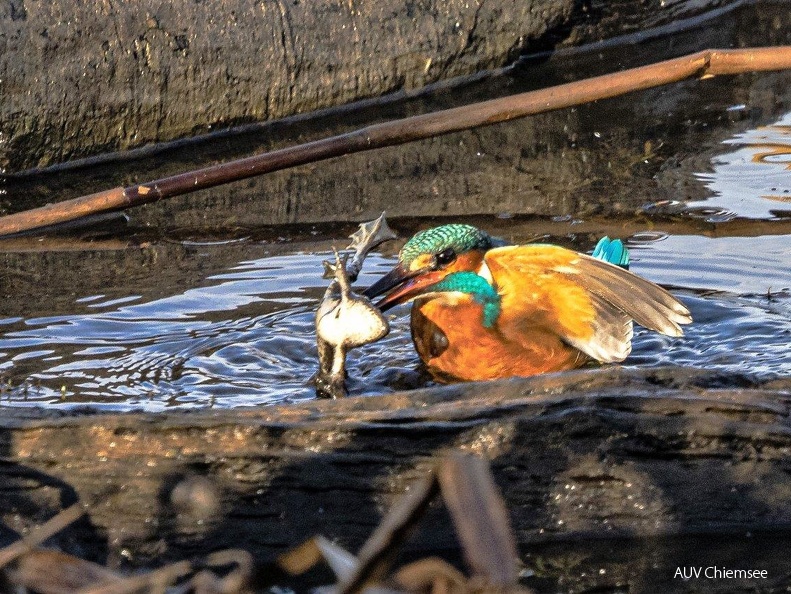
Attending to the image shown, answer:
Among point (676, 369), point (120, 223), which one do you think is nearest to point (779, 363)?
point (676, 369)

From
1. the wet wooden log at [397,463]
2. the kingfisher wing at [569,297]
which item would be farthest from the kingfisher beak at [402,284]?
the wet wooden log at [397,463]

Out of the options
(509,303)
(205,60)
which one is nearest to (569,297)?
(509,303)

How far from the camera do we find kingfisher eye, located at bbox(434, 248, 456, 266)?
3854mm

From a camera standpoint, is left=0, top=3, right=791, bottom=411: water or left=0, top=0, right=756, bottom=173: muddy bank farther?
left=0, top=0, right=756, bottom=173: muddy bank

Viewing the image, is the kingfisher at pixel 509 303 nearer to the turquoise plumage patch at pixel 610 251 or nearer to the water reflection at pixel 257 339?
the water reflection at pixel 257 339

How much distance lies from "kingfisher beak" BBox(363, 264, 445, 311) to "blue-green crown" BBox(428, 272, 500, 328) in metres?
0.03

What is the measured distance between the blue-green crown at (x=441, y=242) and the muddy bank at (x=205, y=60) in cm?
306

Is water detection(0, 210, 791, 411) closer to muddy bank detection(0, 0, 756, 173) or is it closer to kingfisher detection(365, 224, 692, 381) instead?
kingfisher detection(365, 224, 692, 381)

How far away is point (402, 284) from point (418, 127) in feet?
3.25

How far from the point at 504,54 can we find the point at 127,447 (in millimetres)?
5879

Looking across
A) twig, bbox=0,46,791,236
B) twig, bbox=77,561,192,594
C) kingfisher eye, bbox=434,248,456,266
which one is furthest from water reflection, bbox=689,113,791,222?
twig, bbox=77,561,192,594

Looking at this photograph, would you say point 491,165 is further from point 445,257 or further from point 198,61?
point 445,257

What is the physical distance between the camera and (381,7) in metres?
7.17

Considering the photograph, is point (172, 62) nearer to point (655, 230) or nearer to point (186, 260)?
point (186, 260)
